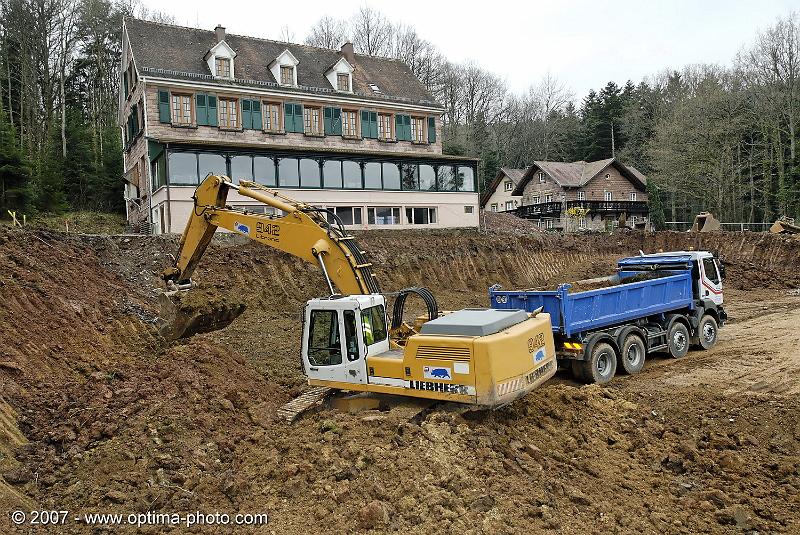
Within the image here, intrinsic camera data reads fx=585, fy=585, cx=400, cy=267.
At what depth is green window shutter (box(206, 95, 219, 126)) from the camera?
2741 cm

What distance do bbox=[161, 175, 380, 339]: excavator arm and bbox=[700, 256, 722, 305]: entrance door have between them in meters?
10.4

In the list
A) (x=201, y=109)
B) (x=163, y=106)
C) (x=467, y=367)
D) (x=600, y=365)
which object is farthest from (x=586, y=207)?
(x=467, y=367)

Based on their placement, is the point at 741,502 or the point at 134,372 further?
the point at 134,372

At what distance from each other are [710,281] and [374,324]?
11.2 meters

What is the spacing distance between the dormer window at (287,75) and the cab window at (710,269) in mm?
22040

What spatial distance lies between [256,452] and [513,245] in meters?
22.8

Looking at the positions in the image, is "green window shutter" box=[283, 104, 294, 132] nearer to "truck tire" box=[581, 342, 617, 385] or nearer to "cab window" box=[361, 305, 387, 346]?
"truck tire" box=[581, 342, 617, 385]

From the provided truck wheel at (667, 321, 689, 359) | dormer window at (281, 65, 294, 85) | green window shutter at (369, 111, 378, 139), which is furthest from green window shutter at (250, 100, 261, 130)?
truck wheel at (667, 321, 689, 359)

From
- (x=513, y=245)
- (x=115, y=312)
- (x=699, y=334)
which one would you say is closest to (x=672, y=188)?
(x=513, y=245)

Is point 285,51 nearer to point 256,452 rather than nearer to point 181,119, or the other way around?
point 181,119

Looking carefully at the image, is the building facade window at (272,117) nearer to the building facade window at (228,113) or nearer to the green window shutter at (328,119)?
the building facade window at (228,113)

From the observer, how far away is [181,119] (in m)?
27.0

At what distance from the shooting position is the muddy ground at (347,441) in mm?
6473

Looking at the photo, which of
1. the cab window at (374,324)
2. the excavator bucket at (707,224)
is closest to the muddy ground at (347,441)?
the cab window at (374,324)
